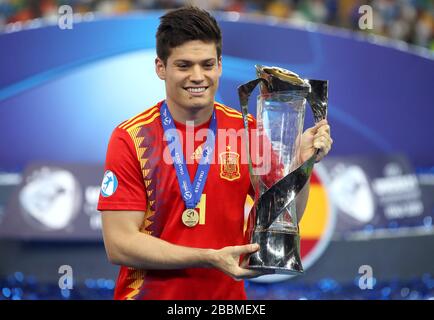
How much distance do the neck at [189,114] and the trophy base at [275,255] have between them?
19.1 inches

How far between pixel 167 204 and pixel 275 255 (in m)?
0.45

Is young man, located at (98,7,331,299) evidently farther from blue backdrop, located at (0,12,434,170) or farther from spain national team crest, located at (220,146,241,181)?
blue backdrop, located at (0,12,434,170)

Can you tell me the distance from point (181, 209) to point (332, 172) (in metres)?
3.49

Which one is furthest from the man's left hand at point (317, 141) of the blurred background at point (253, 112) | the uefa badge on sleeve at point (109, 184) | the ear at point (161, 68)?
the blurred background at point (253, 112)

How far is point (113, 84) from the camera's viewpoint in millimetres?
6492

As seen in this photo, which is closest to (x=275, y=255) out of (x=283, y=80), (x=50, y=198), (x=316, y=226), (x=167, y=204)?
(x=167, y=204)

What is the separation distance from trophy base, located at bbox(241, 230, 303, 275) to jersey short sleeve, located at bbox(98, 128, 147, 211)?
1.49 ft

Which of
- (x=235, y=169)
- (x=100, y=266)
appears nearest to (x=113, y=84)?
(x=100, y=266)

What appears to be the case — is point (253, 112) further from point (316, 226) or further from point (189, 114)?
point (189, 114)

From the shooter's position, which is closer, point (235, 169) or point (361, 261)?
point (235, 169)

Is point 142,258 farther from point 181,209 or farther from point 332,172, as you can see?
point 332,172

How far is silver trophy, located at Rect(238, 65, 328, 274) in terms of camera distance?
311 centimetres

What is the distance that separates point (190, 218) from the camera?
10.5ft

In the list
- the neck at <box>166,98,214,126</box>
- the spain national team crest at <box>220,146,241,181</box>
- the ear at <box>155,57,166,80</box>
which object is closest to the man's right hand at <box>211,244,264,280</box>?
the spain national team crest at <box>220,146,241,181</box>
